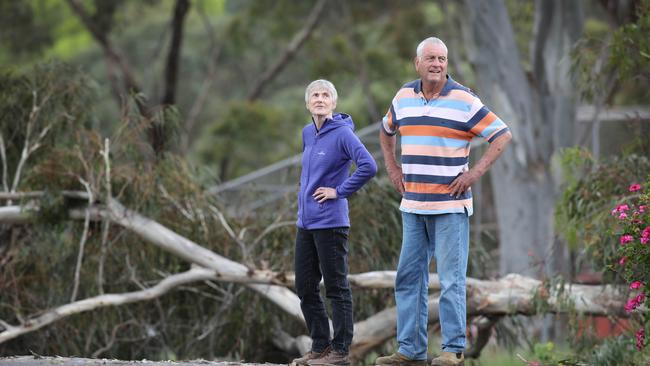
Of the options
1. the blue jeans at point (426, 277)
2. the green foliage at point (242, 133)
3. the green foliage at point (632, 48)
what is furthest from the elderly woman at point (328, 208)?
the green foliage at point (242, 133)

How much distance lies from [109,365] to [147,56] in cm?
2588

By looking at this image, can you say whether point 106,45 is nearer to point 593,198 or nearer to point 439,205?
point 593,198

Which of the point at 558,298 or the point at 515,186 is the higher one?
the point at 515,186

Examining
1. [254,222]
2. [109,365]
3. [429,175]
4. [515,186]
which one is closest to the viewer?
[429,175]

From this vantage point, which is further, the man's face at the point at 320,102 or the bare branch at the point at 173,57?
the bare branch at the point at 173,57

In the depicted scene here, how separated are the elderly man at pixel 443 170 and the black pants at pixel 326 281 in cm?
35

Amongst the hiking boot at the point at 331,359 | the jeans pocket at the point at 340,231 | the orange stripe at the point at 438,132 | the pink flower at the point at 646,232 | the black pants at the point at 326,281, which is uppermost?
the orange stripe at the point at 438,132

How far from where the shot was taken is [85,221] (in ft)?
31.4

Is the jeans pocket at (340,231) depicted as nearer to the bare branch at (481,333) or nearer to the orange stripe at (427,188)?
the orange stripe at (427,188)

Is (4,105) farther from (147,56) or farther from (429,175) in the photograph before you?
(147,56)

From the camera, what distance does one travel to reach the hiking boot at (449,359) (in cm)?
546

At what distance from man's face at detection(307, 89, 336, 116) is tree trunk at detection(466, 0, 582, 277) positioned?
8801 mm

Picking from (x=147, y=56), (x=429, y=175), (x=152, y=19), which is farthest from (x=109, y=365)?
(x=152, y=19)

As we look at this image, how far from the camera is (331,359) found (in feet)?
19.0
